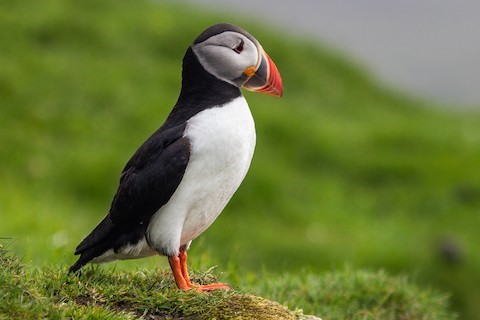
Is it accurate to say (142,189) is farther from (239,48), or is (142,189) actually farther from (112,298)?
(239,48)

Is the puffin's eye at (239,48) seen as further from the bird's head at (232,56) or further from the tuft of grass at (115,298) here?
the tuft of grass at (115,298)

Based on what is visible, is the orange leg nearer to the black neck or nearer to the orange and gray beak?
the black neck

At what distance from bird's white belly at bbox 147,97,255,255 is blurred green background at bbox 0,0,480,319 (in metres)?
3.72

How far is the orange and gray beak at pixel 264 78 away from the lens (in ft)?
16.9

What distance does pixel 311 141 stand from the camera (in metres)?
14.2

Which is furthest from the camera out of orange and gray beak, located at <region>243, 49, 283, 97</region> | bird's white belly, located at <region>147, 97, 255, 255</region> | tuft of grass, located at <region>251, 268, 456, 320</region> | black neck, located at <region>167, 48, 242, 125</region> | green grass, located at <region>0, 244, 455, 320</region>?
tuft of grass, located at <region>251, 268, 456, 320</region>

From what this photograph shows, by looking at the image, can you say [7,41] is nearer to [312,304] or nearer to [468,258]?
[468,258]

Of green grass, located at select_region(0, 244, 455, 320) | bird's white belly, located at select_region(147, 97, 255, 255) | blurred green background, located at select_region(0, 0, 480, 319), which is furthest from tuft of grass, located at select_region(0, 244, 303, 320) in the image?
blurred green background, located at select_region(0, 0, 480, 319)

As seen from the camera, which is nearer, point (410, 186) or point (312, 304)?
point (312, 304)

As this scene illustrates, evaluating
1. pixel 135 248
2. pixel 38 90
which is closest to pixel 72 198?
pixel 38 90

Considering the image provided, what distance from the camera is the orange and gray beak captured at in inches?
202

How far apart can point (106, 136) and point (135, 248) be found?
8.20 meters

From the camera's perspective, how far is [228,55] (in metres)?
5.05

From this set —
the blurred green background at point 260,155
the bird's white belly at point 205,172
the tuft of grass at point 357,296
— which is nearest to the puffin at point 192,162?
the bird's white belly at point 205,172
